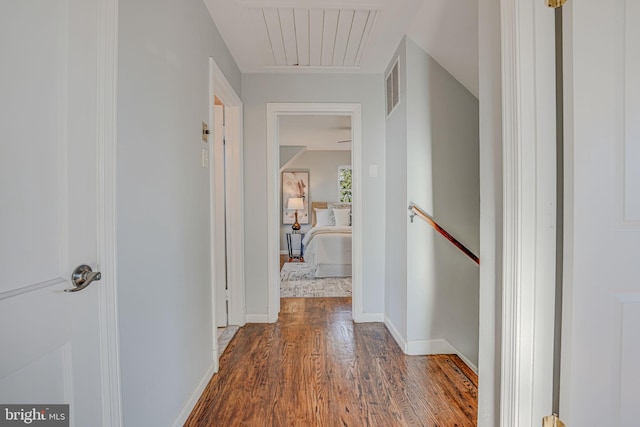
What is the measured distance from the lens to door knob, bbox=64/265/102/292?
0.82 m

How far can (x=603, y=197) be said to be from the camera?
0.90m

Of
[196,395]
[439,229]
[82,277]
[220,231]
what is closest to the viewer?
[82,277]

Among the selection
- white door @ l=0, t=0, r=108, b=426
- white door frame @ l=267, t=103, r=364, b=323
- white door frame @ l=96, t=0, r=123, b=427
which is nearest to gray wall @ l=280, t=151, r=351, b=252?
white door frame @ l=267, t=103, r=364, b=323

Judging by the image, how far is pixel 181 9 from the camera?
5.15 ft

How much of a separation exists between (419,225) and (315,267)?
267 centimetres

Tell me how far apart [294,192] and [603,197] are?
6227 mm

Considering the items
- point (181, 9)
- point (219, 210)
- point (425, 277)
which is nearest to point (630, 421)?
point (425, 277)

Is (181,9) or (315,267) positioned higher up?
(181,9)

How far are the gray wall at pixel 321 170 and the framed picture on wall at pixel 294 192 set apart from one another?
10cm

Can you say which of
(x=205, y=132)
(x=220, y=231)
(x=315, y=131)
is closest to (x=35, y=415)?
(x=205, y=132)

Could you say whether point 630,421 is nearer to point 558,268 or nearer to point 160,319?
point 558,268

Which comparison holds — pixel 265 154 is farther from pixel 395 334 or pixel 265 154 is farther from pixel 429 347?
pixel 429 347

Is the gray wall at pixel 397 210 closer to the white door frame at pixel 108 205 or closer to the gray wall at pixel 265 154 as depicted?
the gray wall at pixel 265 154

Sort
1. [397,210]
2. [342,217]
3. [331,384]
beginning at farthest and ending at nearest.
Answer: [342,217], [397,210], [331,384]
